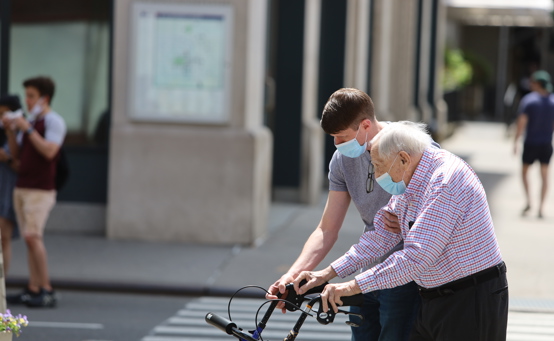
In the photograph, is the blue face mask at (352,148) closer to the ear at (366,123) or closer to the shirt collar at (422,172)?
the ear at (366,123)

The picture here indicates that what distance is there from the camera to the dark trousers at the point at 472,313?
3.87m

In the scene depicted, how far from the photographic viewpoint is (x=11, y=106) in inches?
333

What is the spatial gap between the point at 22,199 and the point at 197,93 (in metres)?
3.42

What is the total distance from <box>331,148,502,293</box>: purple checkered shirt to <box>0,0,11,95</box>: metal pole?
890 centimetres

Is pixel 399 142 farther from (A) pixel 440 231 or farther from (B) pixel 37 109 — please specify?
(B) pixel 37 109

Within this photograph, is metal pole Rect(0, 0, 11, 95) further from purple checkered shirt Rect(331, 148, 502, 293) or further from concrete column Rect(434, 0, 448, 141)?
A: concrete column Rect(434, 0, 448, 141)

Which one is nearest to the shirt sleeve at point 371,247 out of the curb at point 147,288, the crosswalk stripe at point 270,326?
the crosswalk stripe at point 270,326

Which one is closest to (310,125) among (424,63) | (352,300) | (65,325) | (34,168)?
(34,168)

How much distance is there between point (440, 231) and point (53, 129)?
5248 millimetres

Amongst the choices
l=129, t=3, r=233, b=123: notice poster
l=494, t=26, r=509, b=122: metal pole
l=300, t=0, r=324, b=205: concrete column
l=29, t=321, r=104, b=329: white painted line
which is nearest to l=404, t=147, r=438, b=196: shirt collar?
l=29, t=321, r=104, b=329: white painted line

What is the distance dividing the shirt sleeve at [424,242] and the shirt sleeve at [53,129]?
504 cm

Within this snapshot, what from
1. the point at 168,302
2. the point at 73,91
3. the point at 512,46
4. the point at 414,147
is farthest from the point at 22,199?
the point at 512,46

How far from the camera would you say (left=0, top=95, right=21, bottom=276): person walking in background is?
844 centimetres

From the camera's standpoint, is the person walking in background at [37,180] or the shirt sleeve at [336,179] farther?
the person walking in background at [37,180]
